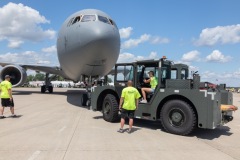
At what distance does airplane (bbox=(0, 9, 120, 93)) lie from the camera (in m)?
11.0

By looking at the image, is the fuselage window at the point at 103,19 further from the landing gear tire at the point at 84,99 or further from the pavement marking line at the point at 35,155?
the pavement marking line at the point at 35,155

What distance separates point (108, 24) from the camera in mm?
12086

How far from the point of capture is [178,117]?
24.9ft

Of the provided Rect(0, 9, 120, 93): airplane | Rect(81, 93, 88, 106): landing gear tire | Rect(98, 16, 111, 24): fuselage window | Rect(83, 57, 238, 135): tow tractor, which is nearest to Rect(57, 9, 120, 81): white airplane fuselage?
Rect(0, 9, 120, 93): airplane

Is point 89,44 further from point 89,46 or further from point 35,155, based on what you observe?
point 35,155

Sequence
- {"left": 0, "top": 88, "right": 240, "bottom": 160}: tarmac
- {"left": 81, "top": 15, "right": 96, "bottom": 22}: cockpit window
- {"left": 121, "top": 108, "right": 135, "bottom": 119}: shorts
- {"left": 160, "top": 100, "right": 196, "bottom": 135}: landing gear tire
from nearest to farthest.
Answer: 1. {"left": 0, "top": 88, "right": 240, "bottom": 160}: tarmac
2. {"left": 160, "top": 100, "right": 196, "bottom": 135}: landing gear tire
3. {"left": 121, "top": 108, "right": 135, "bottom": 119}: shorts
4. {"left": 81, "top": 15, "right": 96, "bottom": 22}: cockpit window

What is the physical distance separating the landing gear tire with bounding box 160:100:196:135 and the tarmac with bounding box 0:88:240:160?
0.22m

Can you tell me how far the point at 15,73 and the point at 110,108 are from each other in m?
14.8

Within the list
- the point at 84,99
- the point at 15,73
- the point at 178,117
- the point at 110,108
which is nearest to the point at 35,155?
the point at 178,117

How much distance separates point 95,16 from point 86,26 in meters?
0.97

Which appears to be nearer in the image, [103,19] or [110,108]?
[110,108]

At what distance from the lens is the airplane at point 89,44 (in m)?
11.0

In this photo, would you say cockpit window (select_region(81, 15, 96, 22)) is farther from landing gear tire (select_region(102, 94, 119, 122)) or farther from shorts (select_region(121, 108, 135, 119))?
shorts (select_region(121, 108, 135, 119))

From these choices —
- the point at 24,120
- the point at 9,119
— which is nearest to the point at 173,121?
the point at 24,120
